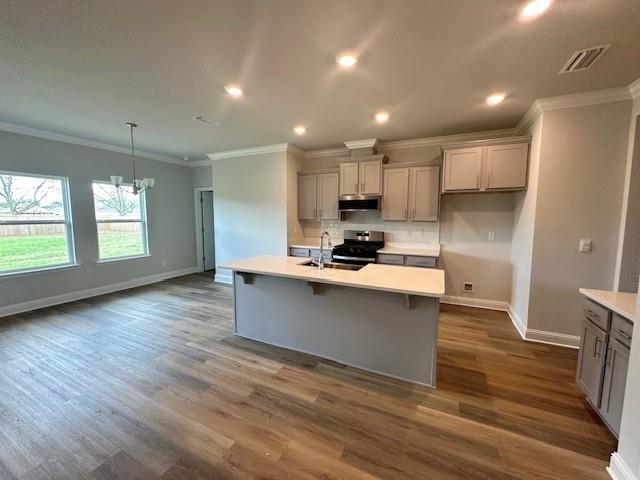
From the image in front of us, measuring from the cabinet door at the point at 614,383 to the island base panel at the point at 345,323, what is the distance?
107cm

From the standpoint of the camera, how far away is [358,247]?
14.9ft

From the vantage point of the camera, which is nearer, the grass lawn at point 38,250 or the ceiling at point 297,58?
the ceiling at point 297,58

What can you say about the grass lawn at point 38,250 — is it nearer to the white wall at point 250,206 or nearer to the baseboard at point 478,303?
the white wall at point 250,206

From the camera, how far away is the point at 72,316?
3.82 m

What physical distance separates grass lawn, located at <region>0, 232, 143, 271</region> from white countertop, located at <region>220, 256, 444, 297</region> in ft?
11.8

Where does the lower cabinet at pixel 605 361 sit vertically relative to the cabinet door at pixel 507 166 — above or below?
below

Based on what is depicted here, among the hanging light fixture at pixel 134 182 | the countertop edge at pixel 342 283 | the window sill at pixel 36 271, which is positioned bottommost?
the window sill at pixel 36 271

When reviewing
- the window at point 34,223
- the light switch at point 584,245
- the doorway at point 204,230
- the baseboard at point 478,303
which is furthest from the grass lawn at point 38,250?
the light switch at point 584,245

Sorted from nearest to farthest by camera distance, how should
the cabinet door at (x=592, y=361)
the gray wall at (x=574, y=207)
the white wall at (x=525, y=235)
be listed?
the cabinet door at (x=592, y=361) → the gray wall at (x=574, y=207) → the white wall at (x=525, y=235)

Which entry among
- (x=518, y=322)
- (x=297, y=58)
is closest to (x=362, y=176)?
(x=297, y=58)

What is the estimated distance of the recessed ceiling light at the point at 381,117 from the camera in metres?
3.32

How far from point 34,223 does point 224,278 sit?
3058 mm

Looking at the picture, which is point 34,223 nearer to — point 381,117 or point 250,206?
point 250,206

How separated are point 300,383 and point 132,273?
4834mm
